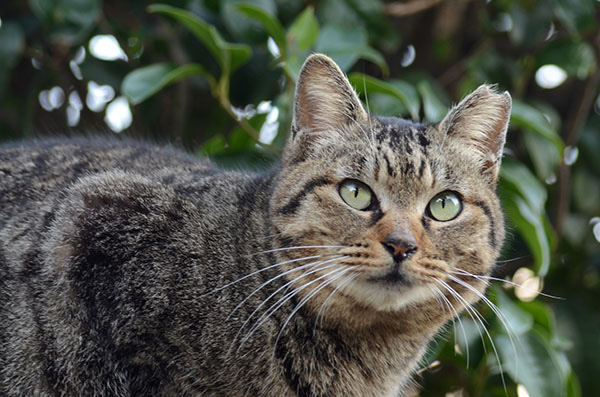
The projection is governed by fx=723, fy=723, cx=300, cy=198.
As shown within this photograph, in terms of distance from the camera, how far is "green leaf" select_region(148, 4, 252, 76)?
313cm

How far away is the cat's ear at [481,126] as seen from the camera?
280cm

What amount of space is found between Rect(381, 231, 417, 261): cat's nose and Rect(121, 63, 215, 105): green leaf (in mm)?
1332

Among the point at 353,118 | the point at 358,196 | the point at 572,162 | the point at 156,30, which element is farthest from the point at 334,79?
the point at 572,162

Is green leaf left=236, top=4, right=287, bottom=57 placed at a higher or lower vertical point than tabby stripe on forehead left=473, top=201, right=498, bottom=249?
higher

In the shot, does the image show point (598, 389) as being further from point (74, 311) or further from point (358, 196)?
point (74, 311)

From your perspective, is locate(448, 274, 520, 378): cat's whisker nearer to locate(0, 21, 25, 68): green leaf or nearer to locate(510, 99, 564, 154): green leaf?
locate(510, 99, 564, 154): green leaf

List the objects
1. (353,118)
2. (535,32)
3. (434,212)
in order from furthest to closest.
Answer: (535,32) → (353,118) → (434,212)

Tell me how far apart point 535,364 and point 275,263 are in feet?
4.50

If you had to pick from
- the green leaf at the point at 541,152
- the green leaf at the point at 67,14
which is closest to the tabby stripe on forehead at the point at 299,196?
the green leaf at the point at 67,14

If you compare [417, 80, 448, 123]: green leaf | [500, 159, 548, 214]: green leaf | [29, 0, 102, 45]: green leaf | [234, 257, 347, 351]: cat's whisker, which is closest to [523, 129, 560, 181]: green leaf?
Answer: [500, 159, 548, 214]: green leaf

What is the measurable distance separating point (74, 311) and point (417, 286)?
3.86ft

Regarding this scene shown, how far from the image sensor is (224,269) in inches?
102

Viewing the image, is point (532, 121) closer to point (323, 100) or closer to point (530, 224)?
point (530, 224)

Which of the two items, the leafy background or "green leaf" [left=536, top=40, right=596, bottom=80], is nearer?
the leafy background
